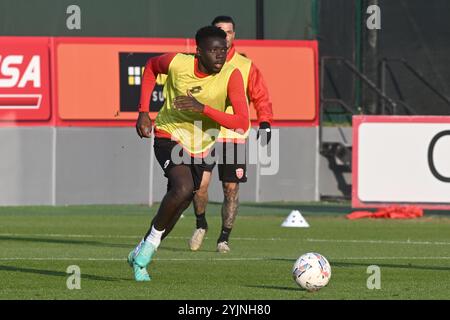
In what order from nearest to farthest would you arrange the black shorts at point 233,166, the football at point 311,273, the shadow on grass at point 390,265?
the football at point 311,273 < the shadow on grass at point 390,265 < the black shorts at point 233,166

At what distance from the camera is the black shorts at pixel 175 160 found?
43.9 ft

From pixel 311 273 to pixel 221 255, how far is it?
3644 millimetres

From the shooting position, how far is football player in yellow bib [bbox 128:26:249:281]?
43.1 feet

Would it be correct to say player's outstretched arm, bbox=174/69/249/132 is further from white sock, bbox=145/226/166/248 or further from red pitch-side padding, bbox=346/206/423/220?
red pitch-side padding, bbox=346/206/423/220

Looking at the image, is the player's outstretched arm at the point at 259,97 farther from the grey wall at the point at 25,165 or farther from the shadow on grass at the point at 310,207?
the grey wall at the point at 25,165

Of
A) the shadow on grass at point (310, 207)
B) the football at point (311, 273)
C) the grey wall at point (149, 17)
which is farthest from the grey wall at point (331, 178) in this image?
the football at point (311, 273)

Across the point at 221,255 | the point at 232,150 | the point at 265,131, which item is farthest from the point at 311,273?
the point at 232,150

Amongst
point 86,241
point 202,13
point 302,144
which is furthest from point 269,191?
point 86,241

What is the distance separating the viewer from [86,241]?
58.5ft

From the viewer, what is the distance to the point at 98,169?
24656 mm

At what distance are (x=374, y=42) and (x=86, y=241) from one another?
11.4 meters

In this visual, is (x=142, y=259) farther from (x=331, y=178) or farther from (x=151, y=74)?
(x=331, y=178)

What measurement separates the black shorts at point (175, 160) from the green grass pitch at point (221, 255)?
90cm
